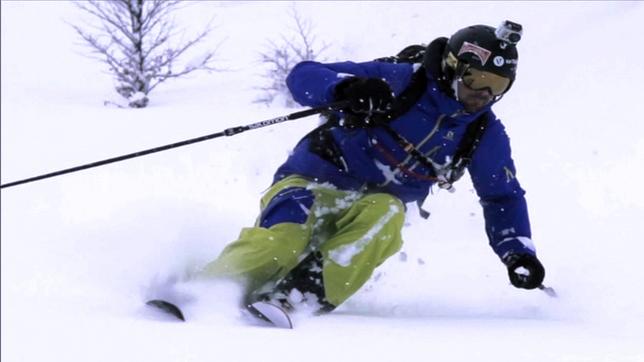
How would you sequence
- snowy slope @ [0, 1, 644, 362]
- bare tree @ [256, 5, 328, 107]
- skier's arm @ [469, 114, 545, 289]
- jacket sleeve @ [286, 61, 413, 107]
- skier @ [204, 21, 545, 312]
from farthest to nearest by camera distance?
bare tree @ [256, 5, 328, 107], skier's arm @ [469, 114, 545, 289], jacket sleeve @ [286, 61, 413, 107], skier @ [204, 21, 545, 312], snowy slope @ [0, 1, 644, 362]

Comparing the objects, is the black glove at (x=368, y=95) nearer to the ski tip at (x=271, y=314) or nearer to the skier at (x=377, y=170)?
the skier at (x=377, y=170)

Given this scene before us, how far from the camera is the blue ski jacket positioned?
129 inches

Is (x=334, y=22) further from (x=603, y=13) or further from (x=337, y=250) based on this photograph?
(x=337, y=250)

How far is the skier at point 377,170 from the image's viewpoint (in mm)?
3123

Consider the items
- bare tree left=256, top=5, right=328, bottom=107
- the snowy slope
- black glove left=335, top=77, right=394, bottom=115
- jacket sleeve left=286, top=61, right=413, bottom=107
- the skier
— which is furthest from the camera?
bare tree left=256, top=5, right=328, bottom=107

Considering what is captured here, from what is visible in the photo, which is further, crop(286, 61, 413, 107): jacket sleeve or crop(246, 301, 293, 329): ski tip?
A: crop(286, 61, 413, 107): jacket sleeve

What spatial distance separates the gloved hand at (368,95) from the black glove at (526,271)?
32.6 inches

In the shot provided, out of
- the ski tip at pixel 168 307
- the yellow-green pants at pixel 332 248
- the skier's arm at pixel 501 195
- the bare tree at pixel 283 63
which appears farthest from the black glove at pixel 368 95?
the bare tree at pixel 283 63

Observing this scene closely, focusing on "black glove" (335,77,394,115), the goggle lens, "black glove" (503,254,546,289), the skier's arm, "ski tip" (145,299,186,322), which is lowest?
"ski tip" (145,299,186,322)

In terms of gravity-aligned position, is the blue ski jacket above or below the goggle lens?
below

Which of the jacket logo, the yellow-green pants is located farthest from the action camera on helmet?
the yellow-green pants

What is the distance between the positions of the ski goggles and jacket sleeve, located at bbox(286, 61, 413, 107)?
253mm

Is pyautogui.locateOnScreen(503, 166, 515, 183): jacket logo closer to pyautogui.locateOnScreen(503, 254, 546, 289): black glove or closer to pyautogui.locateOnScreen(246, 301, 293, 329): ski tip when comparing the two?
pyautogui.locateOnScreen(503, 254, 546, 289): black glove

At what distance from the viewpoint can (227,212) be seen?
4.92 meters
